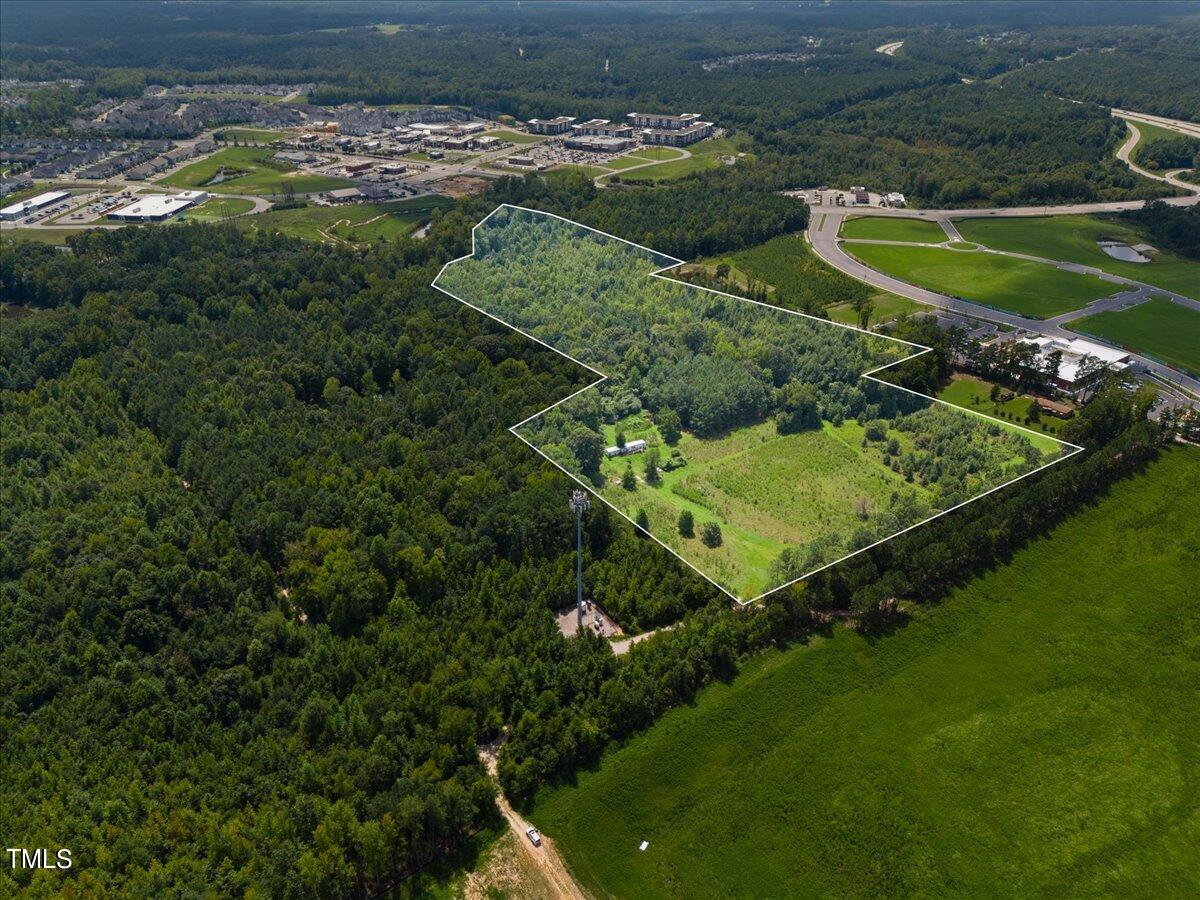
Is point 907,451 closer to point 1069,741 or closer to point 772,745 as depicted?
point 772,745

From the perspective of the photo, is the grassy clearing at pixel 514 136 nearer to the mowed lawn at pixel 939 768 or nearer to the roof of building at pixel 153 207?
the roof of building at pixel 153 207

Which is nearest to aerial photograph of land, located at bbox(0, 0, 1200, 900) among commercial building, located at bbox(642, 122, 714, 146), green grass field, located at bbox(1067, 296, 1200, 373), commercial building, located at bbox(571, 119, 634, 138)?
green grass field, located at bbox(1067, 296, 1200, 373)

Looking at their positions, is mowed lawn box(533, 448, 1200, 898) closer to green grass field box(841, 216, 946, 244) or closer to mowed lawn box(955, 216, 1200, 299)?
mowed lawn box(955, 216, 1200, 299)

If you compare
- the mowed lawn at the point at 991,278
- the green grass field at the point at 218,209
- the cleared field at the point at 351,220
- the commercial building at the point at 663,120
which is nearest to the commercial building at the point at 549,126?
the commercial building at the point at 663,120

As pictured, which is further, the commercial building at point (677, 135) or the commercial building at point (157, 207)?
the commercial building at point (677, 135)

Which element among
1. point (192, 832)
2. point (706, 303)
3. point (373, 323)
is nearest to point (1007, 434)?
point (706, 303)

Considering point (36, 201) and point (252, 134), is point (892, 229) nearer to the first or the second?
point (36, 201)
